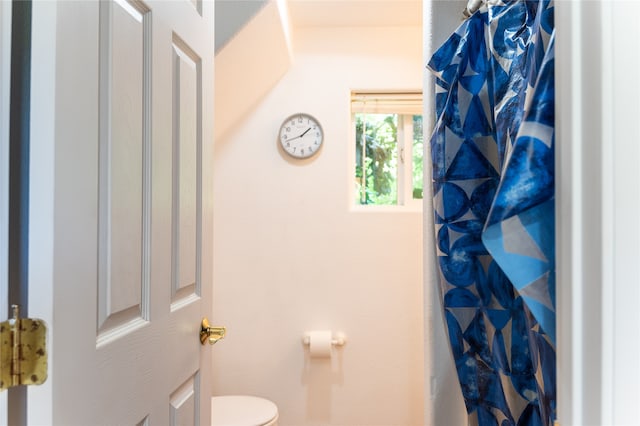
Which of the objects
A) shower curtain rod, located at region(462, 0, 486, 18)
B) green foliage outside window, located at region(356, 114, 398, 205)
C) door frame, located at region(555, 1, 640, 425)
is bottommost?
door frame, located at region(555, 1, 640, 425)

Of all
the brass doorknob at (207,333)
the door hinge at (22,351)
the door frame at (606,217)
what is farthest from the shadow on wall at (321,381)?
the door frame at (606,217)

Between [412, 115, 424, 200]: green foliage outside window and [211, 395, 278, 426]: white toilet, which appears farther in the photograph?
[412, 115, 424, 200]: green foliage outside window

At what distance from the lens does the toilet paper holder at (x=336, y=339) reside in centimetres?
230

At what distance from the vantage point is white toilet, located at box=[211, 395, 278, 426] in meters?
1.88

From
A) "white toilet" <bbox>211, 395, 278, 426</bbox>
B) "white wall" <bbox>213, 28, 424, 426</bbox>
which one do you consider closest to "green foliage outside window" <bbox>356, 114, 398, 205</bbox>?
"white wall" <bbox>213, 28, 424, 426</bbox>

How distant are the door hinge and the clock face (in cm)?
183

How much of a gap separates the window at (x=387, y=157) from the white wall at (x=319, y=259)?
0.50 ft

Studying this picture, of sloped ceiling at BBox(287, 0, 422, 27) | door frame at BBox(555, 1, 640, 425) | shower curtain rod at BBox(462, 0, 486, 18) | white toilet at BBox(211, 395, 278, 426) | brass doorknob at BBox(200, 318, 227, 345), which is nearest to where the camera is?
door frame at BBox(555, 1, 640, 425)

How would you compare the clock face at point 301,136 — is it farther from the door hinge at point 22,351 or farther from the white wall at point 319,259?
the door hinge at point 22,351

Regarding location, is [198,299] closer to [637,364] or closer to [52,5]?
[52,5]

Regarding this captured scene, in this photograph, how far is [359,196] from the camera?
2.47 metres

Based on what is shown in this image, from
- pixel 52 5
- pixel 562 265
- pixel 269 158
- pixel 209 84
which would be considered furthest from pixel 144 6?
pixel 269 158

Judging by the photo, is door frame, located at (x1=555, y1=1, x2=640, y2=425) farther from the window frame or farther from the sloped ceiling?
the window frame

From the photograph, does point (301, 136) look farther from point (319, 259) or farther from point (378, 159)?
point (319, 259)
